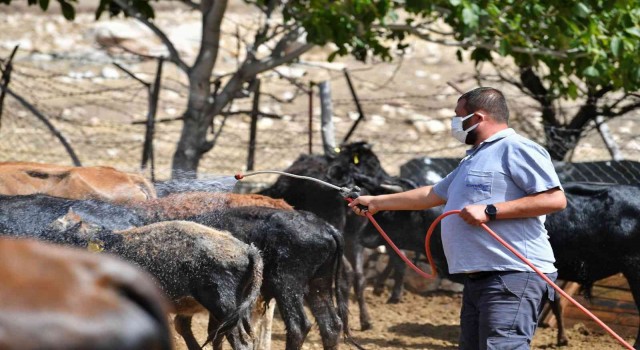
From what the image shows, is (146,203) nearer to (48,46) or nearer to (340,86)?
(340,86)

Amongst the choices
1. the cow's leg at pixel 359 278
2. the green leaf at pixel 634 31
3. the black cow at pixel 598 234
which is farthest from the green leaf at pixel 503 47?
the cow's leg at pixel 359 278

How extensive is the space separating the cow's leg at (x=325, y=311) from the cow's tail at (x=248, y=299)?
0.83 meters

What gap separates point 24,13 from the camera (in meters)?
31.7

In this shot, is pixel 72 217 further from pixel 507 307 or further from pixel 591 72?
pixel 591 72

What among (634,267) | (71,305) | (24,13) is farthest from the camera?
(24,13)

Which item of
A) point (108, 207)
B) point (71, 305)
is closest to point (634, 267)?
point (108, 207)

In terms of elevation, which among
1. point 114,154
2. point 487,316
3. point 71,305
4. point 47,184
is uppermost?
point 71,305

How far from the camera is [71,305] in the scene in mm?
1860

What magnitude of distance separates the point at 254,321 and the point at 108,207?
1274 mm

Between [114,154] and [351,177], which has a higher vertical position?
[351,177]

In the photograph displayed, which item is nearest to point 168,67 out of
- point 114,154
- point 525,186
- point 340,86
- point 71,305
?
point 340,86

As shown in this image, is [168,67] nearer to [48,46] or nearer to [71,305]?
[48,46]

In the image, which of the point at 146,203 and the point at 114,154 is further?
the point at 114,154

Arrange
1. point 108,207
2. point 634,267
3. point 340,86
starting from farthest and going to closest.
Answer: point 340,86, point 634,267, point 108,207
